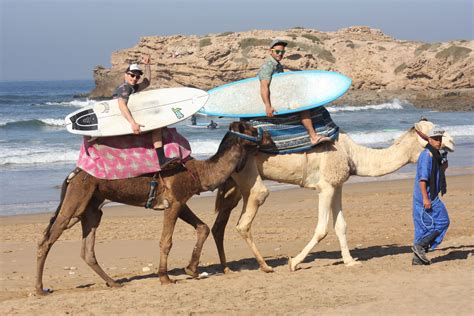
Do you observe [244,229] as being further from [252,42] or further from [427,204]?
[252,42]

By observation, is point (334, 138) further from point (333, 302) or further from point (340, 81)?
point (333, 302)

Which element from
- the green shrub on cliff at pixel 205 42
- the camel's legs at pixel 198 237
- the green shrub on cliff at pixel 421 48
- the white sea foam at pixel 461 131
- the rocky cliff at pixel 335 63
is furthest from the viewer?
the green shrub on cliff at pixel 205 42

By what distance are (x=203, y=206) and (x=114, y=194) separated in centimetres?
804

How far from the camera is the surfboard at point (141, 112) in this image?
352 inches

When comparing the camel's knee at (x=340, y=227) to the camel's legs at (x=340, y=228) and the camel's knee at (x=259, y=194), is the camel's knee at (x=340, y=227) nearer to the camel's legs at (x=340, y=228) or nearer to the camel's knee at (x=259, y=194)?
the camel's legs at (x=340, y=228)

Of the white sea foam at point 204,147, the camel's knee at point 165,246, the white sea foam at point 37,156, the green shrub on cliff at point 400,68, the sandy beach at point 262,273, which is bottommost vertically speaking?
the green shrub on cliff at point 400,68

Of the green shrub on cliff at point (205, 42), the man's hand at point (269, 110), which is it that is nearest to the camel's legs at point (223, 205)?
the man's hand at point (269, 110)

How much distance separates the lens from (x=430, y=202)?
9.45 metres

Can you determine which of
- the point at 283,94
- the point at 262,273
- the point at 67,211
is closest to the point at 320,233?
the point at 262,273

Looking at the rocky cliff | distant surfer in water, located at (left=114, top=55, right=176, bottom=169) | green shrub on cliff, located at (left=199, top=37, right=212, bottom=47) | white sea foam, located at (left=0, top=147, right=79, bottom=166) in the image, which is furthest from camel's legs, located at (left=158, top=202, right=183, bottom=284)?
green shrub on cliff, located at (left=199, top=37, right=212, bottom=47)

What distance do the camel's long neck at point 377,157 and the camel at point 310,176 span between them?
0.04 feet

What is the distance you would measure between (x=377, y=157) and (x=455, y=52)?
71196mm

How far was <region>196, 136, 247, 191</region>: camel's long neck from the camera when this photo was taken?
9258 mm

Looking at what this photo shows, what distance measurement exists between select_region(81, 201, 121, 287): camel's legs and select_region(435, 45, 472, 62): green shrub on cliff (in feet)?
237
